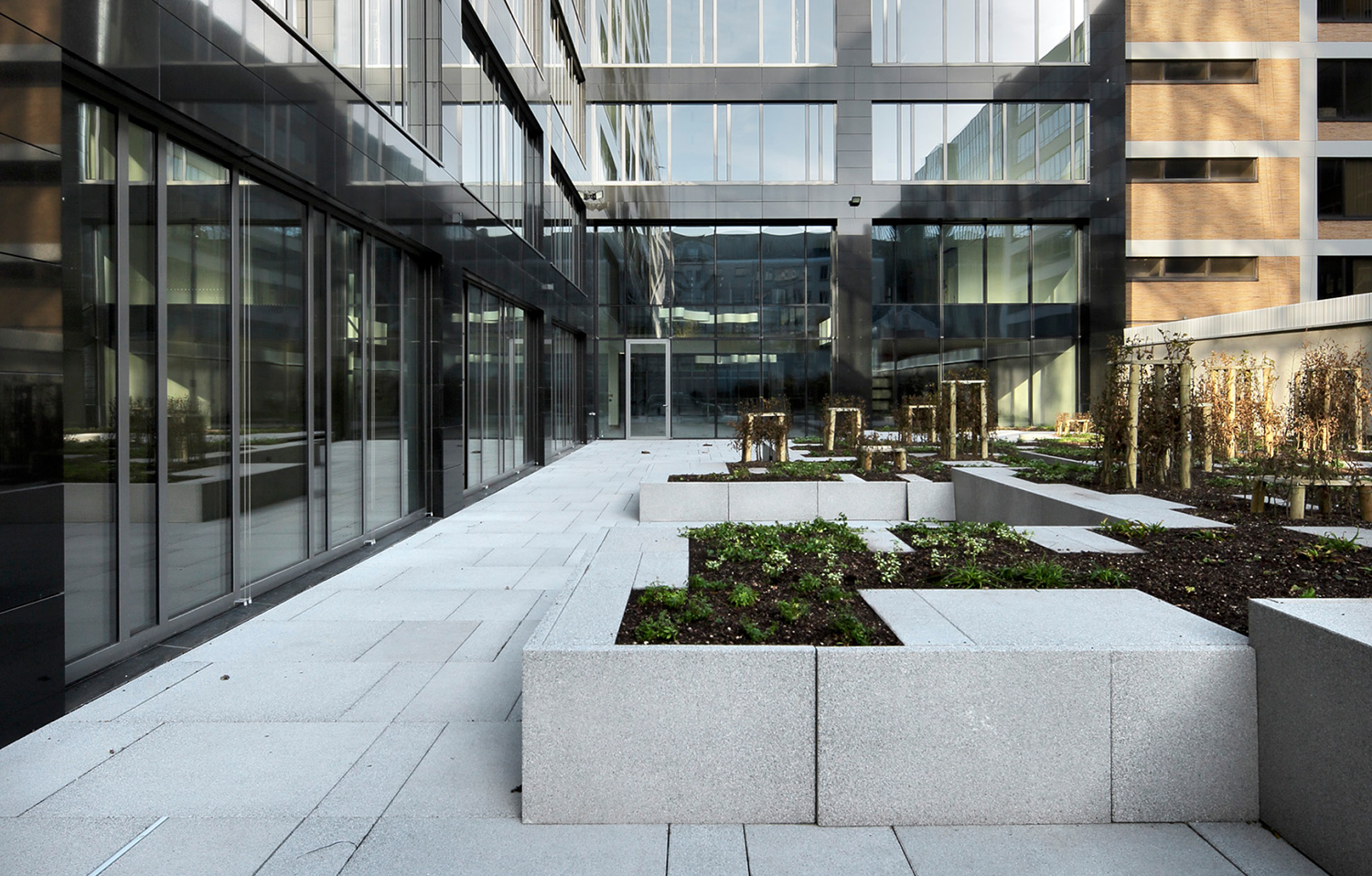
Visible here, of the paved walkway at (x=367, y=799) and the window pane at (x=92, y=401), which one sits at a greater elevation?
the window pane at (x=92, y=401)

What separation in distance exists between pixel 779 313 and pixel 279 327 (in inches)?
844

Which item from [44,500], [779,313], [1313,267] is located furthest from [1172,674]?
[1313,267]

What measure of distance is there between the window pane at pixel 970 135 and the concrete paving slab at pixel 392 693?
25914 mm

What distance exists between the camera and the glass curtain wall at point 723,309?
89.8ft

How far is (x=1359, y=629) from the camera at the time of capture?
309cm

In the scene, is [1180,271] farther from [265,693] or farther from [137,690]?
[137,690]

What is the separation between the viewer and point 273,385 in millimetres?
7164

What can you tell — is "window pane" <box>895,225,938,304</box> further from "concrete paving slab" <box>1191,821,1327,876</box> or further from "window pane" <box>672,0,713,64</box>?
"concrete paving slab" <box>1191,821,1327,876</box>

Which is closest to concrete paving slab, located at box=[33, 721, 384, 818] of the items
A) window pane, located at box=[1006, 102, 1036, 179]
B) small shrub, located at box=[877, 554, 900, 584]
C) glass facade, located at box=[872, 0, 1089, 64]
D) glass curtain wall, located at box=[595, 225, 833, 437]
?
small shrub, located at box=[877, 554, 900, 584]

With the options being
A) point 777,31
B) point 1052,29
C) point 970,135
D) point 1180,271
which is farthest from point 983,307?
point 777,31

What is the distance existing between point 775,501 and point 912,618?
21.7ft

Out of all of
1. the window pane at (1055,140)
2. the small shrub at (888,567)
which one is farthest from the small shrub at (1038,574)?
the window pane at (1055,140)

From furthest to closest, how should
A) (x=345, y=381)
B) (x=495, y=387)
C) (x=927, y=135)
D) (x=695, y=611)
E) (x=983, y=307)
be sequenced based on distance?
(x=983, y=307)
(x=927, y=135)
(x=495, y=387)
(x=345, y=381)
(x=695, y=611)

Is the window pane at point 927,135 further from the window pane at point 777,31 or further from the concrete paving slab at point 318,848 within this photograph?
the concrete paving slab at point 318,848
